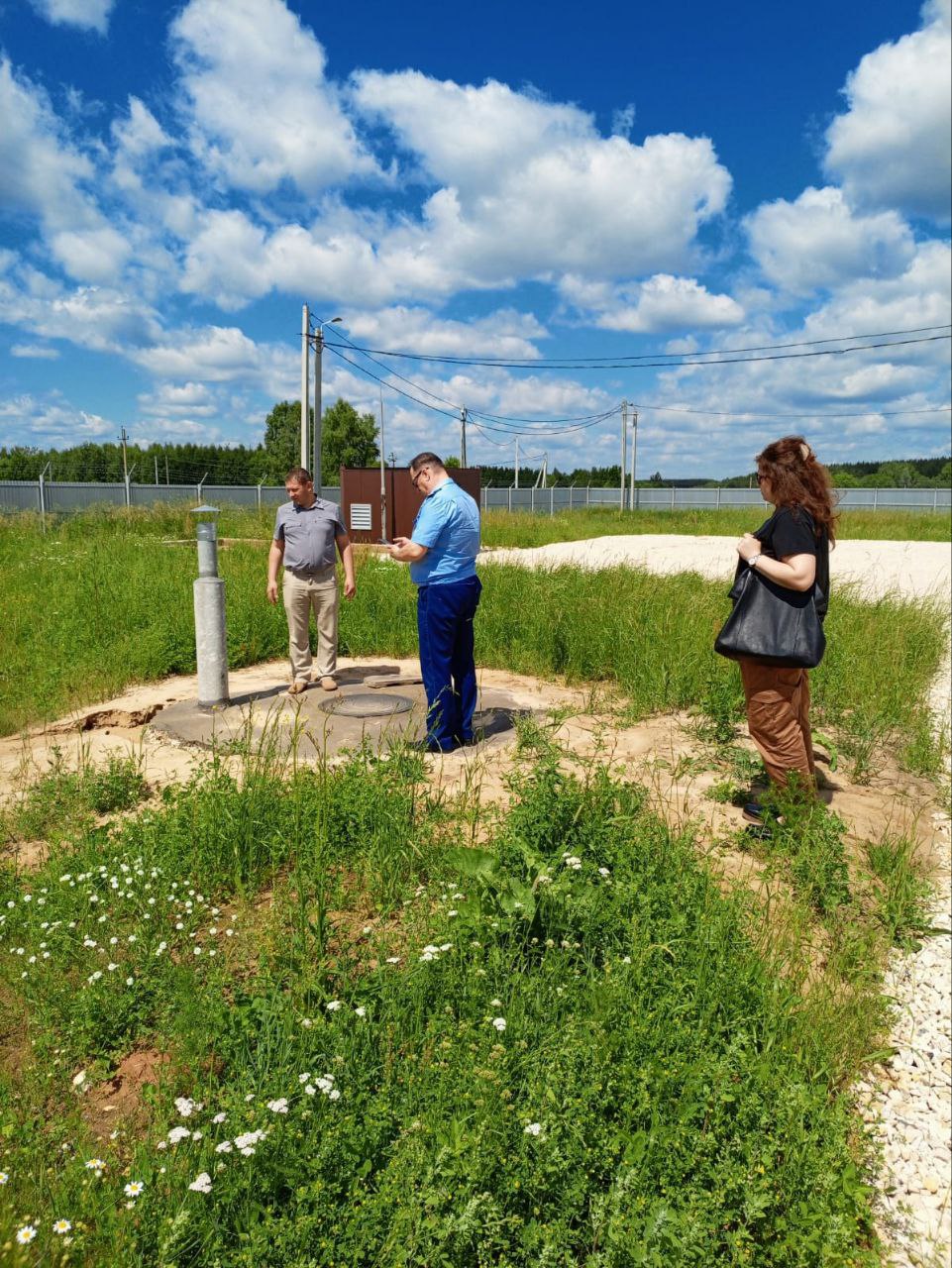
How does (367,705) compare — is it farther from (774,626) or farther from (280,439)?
(280,439)

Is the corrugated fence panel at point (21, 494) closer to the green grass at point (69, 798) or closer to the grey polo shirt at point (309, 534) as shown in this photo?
the grey polo shirt at point (309, 534)

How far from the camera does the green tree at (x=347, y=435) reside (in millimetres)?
54062

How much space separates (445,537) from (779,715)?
84.7 inches

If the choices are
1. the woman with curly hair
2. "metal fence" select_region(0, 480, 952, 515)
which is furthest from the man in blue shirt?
"metal fence" select_region(0, 480, 952, 515)

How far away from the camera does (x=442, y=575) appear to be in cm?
498

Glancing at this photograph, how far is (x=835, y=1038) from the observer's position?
8.75 ft

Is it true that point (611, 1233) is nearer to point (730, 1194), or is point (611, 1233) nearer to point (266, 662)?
point (730, 1194)

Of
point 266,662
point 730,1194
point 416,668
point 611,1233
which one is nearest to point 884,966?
point 730,1194

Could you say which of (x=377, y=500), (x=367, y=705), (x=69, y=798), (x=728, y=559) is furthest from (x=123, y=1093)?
(x=377, y=500)

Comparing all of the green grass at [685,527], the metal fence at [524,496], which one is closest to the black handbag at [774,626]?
the green grass at [685,527]

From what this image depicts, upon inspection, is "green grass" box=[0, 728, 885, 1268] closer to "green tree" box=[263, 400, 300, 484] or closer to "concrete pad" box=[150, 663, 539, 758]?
"concrete pad" box=[150, 663, 539, 758]

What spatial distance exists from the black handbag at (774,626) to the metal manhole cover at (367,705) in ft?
9.01

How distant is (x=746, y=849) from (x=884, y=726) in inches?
95.1

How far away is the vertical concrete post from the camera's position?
609cm
